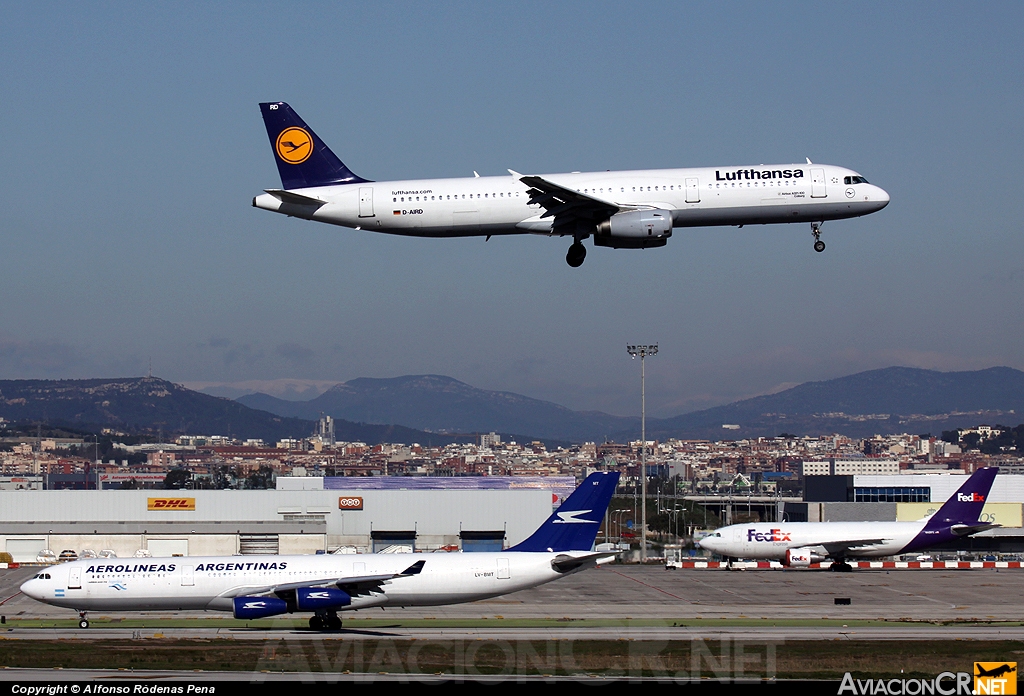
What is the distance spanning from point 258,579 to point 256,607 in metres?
2.15

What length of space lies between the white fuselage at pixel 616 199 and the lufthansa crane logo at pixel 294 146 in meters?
4.44

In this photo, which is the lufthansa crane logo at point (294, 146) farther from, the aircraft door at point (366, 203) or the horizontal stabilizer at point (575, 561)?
the horizontal stabilizer at point (575, 561)

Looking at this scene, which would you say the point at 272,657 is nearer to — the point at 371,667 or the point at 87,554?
the point at 371,667

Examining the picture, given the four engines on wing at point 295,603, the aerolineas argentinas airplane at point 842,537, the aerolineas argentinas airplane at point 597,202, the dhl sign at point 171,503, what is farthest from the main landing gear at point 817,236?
the dhl sign at point 171,503

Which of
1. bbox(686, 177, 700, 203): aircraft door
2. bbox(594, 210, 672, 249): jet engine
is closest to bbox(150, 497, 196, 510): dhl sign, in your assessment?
bbox(594, 210, 672, 249): jet engine

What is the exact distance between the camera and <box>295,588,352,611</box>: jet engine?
50.5 m

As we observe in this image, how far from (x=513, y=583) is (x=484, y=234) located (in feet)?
52.1

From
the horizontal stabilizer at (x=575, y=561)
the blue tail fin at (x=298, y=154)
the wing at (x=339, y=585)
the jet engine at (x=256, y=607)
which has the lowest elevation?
the jet engine at (x=256, y=607)

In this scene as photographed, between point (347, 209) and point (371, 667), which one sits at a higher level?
point (347, 209)

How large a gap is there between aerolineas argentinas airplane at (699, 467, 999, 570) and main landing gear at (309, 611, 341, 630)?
49649 millimetres

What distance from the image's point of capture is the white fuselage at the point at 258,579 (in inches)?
2044


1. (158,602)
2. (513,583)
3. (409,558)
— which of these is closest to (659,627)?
(513,583)

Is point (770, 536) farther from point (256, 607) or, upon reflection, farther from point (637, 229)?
point (256, 607)

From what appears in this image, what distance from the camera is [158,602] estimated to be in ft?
A: 170
